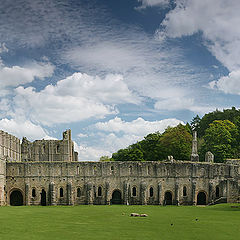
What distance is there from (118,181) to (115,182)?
0.47 meters

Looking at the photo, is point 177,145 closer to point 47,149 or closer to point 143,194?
point 143,194

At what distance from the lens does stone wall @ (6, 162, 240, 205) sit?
56031mm

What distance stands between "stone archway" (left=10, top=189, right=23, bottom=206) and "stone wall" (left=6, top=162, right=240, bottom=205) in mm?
797

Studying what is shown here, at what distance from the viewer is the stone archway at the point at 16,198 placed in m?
56.3

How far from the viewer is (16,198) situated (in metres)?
56.6

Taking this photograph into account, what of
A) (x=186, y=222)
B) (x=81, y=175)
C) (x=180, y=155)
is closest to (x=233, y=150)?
(x=180, y=155)

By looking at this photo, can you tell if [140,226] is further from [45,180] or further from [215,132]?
[215,132]

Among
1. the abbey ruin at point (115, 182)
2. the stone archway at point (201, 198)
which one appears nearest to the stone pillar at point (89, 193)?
the abbey ruin at point (115, 182)

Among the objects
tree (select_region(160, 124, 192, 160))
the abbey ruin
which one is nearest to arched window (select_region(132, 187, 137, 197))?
the abbey ruin

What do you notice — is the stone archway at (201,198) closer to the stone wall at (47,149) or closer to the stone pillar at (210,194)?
the stone pillar at (210,194)

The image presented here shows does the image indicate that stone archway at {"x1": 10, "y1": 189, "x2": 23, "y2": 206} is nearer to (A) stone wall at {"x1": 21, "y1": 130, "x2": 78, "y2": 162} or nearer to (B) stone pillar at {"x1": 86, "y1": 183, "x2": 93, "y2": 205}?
(B) stone pillar at {"x1": 86, "y1": 183, "x2": 93, "y2": 205}

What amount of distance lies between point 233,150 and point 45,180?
119 ft

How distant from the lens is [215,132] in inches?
2933

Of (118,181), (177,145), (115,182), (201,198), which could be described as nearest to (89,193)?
(115,182)
